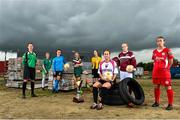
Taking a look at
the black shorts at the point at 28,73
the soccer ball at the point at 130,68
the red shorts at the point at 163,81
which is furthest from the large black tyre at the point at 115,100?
the black shorts at the point at 28,73

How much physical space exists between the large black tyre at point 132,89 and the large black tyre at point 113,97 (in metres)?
0.37

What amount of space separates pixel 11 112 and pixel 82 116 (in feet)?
6.52

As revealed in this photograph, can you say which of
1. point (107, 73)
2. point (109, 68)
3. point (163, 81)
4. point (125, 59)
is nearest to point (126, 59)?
point (125, 59)

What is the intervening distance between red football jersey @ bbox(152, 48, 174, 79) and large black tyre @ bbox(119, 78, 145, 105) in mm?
909

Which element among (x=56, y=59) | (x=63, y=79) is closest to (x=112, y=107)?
(x=56, y=59)

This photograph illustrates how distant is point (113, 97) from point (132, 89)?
0.88 m

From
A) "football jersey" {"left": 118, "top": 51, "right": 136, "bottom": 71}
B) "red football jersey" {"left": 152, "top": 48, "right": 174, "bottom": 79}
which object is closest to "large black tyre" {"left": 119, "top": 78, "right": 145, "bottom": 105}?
"football jersey" {"left": 118, "top": 51, "right": 136, "bottom": 71}

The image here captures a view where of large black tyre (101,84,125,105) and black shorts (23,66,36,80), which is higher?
black shorts (23,66,36,80)

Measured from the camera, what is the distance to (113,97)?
1026 cm

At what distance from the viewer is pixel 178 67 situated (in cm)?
3431

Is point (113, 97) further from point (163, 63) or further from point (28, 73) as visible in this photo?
point (28, 73)

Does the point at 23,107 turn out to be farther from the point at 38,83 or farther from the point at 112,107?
the point at 38,83

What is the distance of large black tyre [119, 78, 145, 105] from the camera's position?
9656 mm

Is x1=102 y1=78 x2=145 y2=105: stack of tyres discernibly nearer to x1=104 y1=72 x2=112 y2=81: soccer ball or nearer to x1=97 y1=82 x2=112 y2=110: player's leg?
x1=97 y1=82 x2=112 y2=110: player's leg
